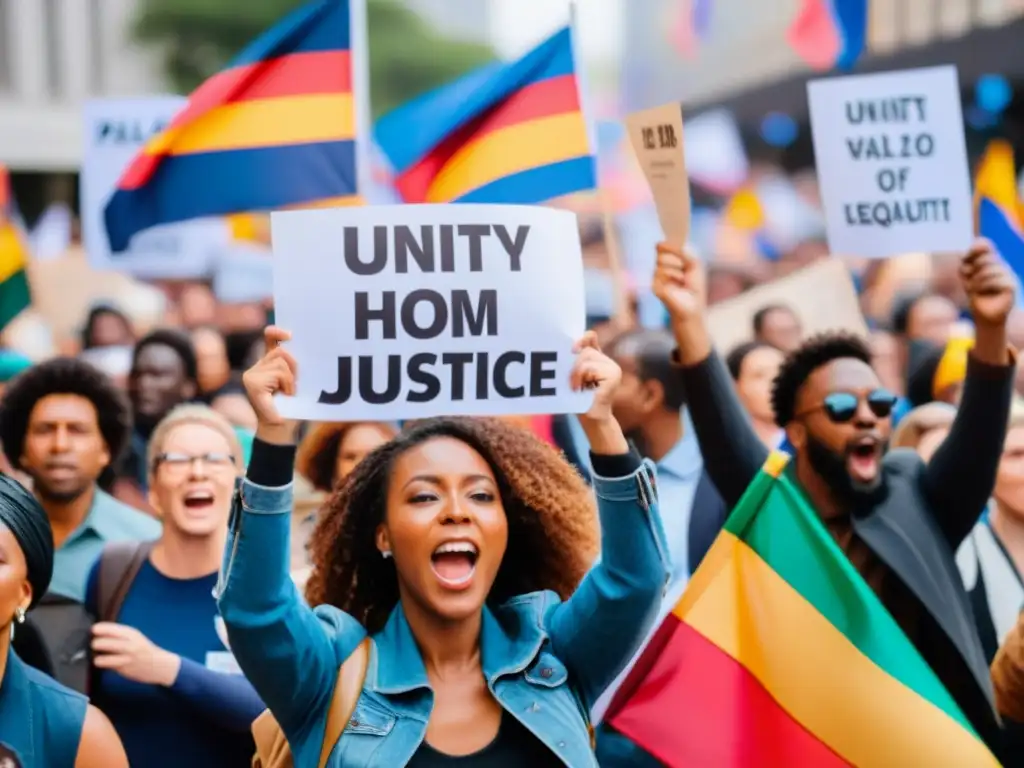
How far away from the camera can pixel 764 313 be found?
26.9 feet

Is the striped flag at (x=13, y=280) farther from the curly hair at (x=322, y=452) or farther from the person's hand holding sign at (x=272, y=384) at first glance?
the person's hand holding sign at (x=272, y=384)

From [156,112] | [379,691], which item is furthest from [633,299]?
[379,691]

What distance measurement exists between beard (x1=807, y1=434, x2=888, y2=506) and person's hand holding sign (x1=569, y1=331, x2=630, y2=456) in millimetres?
1258

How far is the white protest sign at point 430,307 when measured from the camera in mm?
3734

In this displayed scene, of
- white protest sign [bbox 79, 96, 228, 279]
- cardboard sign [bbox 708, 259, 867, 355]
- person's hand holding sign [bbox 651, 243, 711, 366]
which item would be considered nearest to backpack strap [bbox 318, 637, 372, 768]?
person's hand holding sign [bbox 651, 243, 711, 366]

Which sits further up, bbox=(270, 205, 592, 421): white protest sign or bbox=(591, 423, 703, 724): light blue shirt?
bbox=(270, 205, 592, 421): white protest sign

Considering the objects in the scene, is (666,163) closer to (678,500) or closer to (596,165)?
(678,500)

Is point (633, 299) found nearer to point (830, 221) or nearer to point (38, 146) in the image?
point (830, 221)

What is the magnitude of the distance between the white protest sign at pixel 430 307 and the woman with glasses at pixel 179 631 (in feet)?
3.43

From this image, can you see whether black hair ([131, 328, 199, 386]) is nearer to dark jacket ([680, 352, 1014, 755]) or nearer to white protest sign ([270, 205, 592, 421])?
dark jacket ([680, 352, 1014, 755])

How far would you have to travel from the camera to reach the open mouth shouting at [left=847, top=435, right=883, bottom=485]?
15.2 feet

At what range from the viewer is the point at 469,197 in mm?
6441

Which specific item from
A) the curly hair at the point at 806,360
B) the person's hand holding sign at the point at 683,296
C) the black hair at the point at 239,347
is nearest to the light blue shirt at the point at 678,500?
the curly hair at the point at 806,360

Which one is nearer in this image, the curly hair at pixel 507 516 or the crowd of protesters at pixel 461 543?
the crowd of protesters at pixel 461 543
